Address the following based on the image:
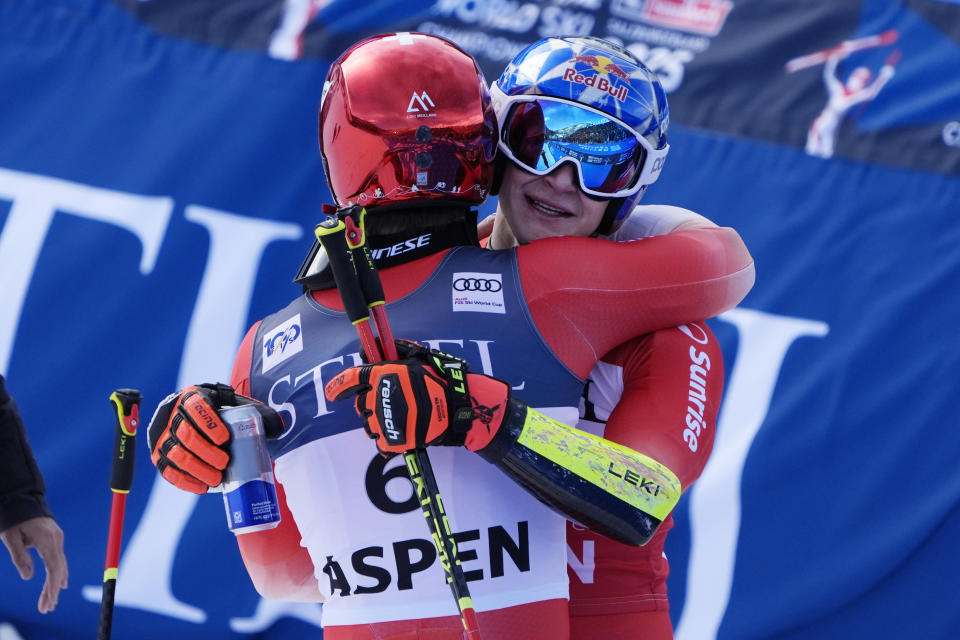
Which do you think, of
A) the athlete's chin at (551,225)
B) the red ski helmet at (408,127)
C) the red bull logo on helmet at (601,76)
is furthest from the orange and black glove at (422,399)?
the red bull logo on helmet at (601,76)

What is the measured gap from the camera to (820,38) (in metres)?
4.44

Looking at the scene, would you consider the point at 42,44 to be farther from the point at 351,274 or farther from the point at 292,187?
the point at 351,274

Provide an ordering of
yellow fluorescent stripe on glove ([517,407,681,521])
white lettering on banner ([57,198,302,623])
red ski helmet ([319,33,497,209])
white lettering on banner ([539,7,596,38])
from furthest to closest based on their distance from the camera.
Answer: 1. white lettering on banner ([539,7,596,38])
2. white lettering on banner ([57,198,302,623])
3. red ski helmet ([319,33,497,209])
4. yellow fluorescent stripe on glove ([517,407,681,521])

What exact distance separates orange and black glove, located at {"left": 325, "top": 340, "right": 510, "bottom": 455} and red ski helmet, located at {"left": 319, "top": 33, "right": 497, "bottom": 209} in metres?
0.43

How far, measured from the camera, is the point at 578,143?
2.35 meters

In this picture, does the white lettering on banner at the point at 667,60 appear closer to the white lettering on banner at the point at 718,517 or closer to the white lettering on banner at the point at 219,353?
the white lettering on banner at the point at 219,353

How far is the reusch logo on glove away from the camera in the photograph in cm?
180

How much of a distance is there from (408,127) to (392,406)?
62 centimetres

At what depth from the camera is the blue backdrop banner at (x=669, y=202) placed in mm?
4098

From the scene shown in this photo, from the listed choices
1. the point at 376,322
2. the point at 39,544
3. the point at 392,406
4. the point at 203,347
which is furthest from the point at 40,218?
the point at 392,406

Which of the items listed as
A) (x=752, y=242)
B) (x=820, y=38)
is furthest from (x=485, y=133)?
(x=820, y=38)

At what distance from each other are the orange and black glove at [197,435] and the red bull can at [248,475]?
0.02 m

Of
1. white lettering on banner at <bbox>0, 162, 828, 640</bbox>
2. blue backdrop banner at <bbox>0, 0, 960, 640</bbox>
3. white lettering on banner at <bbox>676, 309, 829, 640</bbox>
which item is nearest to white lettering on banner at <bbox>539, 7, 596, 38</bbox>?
blue backdrop banner at <bbox>0, 0, 960, 640</bbox>

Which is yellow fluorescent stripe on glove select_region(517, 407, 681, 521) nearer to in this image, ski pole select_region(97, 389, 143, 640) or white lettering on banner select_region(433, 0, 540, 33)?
ski pole select_region(97, 389, 143, 640)
